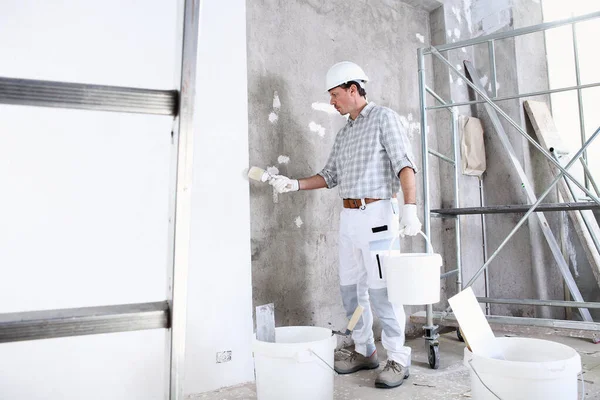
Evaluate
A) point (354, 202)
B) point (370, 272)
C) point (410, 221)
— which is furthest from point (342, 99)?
Answer: point (370, 272)

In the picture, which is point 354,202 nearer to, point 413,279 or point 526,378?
point 413,279

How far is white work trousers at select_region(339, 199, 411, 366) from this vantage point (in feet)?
6.99

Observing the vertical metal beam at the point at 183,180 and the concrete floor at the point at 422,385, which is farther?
the concrete floor at the point at 422,385

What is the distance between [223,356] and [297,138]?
4.10ft

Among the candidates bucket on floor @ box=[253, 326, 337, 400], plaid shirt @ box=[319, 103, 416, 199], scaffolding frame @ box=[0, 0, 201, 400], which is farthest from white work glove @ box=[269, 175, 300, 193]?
scaffolding frame @ box=[0, 0, 201, 400]

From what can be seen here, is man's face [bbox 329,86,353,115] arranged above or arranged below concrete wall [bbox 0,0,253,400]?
above

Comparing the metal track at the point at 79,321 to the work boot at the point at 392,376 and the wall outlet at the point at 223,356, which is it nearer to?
the wall outlet at the point at 223,356

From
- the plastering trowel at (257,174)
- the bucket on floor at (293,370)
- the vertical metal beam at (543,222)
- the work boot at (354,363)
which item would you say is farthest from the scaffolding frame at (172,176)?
the vertical metal beam at (543,222)

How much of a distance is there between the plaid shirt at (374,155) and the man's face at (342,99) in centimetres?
8

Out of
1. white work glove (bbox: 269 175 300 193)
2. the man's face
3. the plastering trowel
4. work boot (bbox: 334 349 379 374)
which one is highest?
the man's face

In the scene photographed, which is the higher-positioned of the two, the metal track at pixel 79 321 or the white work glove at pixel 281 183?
the white work glove at pixel 281 183

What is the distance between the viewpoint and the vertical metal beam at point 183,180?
0.76m

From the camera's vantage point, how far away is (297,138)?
8.30 feet

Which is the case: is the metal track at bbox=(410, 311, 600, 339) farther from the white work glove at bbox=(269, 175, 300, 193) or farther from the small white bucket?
the white work glove at bbox=(269, 175, 300, 193)
